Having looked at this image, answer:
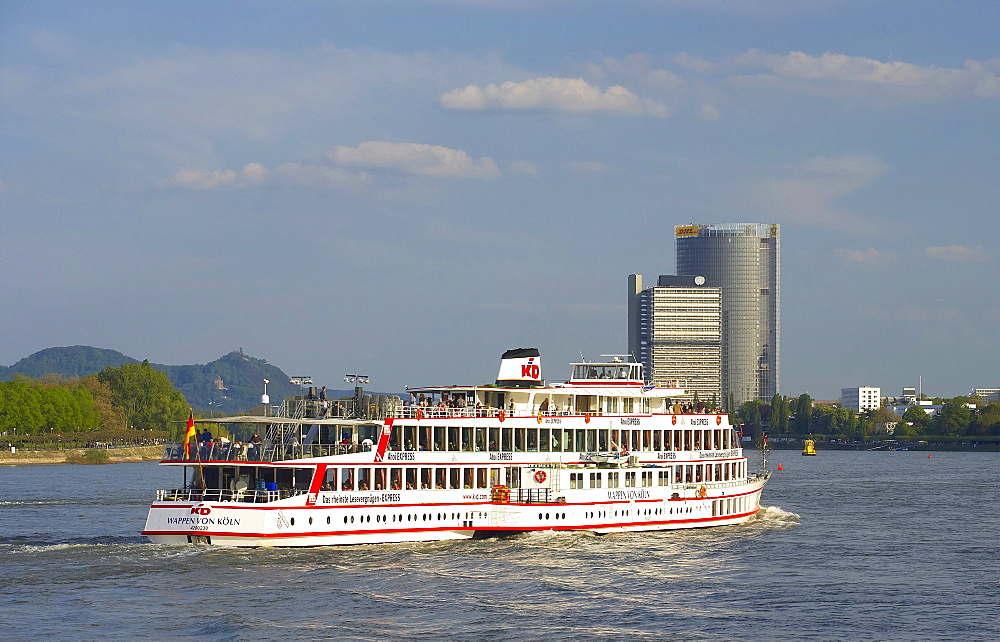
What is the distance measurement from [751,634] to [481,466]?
21.0 metres

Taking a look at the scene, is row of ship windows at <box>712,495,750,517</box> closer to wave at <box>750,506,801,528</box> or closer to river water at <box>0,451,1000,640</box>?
river water at <box>0,451,1000,640</box>

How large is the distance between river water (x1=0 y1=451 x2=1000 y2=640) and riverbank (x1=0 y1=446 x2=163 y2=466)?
94.5m

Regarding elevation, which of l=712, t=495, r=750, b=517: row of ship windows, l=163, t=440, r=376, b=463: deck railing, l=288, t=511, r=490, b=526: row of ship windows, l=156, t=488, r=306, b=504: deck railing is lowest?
l=712, t=495, r=750, b=517: row of ship windows

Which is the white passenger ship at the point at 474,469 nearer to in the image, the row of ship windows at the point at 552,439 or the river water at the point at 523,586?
the row of ship windows at the point at 552,439

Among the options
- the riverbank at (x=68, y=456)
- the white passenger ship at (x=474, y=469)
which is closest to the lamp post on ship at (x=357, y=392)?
the white passenger ship at (x=474, y=469)

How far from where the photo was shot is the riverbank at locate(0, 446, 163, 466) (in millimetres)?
155500

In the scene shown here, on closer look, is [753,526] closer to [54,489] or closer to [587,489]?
[587,489]

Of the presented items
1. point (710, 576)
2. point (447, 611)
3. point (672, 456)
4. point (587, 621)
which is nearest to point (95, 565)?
point (447, 611)

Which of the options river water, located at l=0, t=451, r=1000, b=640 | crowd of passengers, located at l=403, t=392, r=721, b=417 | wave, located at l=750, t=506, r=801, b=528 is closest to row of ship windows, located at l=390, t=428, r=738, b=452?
crowd of passengers, located at l=403, t=392, r=721, b=417

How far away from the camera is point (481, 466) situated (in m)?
57.9

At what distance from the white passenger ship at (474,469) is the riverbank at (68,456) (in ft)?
354

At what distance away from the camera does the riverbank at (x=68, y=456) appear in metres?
156

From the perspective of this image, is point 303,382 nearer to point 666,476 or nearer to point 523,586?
point 523,586

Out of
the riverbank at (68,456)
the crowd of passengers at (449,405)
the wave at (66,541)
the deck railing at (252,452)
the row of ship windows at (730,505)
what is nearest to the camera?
the deck railing at (252,452)
